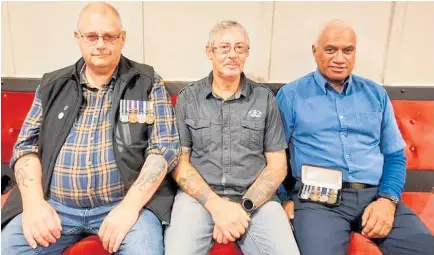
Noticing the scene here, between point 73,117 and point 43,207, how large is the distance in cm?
40

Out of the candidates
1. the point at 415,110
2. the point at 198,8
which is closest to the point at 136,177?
Answer: the point at 198,8

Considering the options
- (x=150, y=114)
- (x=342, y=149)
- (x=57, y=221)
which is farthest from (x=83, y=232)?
(x=342, y=149)

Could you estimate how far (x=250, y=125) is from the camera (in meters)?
1.85

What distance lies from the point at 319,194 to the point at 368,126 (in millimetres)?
430

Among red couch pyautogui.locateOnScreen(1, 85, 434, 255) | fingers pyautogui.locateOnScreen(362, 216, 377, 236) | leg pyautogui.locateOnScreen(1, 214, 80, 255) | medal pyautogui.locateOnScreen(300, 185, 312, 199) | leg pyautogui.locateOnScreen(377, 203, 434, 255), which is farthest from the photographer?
red couch pyautogui.locateOnScreen(1, 85, 434, 255)

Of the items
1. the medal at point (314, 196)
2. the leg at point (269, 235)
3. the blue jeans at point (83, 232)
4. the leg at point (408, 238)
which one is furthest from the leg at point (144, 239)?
the leg at point (408, 238)

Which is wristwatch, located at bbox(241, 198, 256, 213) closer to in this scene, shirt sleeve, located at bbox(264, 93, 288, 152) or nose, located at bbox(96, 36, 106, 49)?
shirt sleeve, located at bbox(264, 93, 288, 152)

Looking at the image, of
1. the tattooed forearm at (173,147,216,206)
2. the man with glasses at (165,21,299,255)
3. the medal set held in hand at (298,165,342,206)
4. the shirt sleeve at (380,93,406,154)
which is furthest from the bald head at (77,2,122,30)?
the shirt sleeve at (380,93,406,154)

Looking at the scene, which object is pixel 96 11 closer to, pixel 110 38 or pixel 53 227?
pixel 110 38

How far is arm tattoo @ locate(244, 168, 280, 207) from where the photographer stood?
1723 mm

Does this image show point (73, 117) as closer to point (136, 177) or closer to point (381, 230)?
point (136, 177)

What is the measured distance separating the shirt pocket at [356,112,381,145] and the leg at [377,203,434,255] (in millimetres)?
386

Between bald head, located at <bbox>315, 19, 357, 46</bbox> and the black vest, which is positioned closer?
the black vest

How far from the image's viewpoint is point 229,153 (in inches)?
72.4
